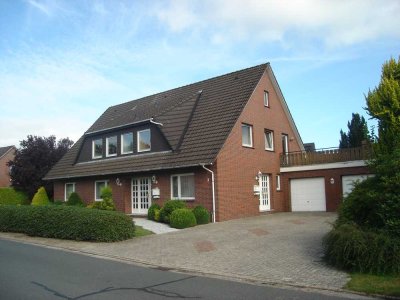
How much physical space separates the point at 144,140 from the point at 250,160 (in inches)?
237

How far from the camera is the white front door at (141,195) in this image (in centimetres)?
2405

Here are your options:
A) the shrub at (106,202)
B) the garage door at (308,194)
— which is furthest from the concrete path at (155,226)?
the garage door at (308,194)

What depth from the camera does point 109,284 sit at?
9.02m

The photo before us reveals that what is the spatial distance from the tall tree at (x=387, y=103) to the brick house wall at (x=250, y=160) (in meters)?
7.70

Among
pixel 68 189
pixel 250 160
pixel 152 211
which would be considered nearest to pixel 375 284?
pixel 152 211

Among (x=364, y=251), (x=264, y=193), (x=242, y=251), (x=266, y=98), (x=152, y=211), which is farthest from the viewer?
(x=266, y=98)

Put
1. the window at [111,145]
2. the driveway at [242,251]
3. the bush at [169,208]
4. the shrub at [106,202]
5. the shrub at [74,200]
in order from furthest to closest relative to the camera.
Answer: the shrub at [74,200]
the window at [111,145]
the shrub at [106,202]
the bush at [169,208]
the driveway at [242,251]

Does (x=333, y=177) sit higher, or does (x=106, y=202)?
(x=333, y=177)

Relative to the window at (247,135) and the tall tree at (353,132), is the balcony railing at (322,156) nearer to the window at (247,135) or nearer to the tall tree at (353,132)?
the window at (247,135)

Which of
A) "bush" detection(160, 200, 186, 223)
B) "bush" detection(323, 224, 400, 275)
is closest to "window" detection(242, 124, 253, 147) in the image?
"bush" detection(160, 200, 186, 223)

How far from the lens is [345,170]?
79.6 feet

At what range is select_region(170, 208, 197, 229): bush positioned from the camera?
18.7 meters

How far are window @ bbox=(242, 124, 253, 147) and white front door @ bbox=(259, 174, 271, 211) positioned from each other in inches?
82.4

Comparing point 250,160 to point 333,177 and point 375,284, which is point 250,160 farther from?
point 375,284
